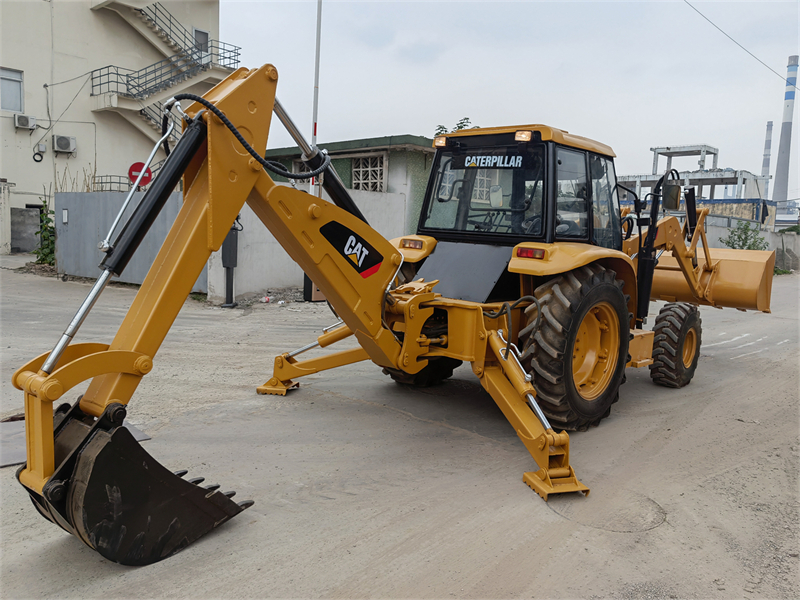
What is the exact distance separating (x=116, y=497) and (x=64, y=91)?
76.0 feet

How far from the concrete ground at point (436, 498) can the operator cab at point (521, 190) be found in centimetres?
166

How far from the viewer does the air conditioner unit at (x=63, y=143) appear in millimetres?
21266

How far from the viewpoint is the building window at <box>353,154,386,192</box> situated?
1623cm

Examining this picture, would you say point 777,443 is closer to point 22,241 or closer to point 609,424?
point 609,424

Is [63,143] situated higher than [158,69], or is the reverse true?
[158,69]

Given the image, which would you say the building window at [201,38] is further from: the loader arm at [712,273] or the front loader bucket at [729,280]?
the loader arm at [712,273]

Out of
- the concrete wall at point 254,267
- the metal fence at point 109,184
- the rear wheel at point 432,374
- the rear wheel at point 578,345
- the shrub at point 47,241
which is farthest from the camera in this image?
the metal fence at point 109,184

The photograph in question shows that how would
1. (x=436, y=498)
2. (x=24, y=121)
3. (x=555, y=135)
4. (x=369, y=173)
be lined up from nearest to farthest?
(x=436, y=498), (x=555, y=135), (x=369, y=173), (x=24, y=121)

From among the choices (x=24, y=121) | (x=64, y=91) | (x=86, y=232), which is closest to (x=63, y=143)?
(x=24, y=121)

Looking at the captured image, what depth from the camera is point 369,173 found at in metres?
16.5

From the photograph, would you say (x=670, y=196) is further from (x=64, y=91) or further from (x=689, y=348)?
(x=64, y=91)

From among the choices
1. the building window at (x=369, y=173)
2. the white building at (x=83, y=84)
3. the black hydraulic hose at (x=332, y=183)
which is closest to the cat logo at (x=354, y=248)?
the black hydraulic hose at (x=332, y=183)

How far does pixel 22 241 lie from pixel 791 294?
79.3ft

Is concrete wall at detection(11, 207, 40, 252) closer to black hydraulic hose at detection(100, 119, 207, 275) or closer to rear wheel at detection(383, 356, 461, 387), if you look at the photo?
rear wheel at detection(383, 356, 461, 387)
